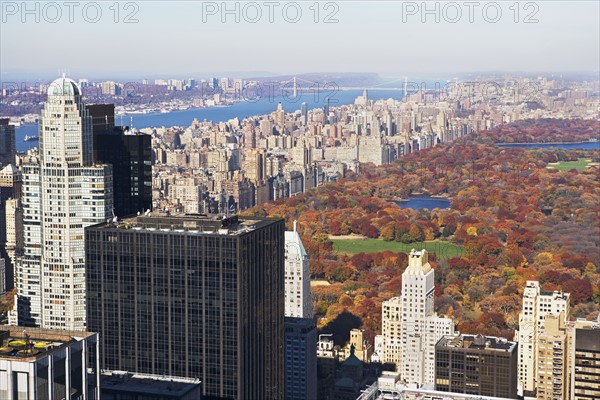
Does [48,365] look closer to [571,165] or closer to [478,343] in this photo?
[478,343]

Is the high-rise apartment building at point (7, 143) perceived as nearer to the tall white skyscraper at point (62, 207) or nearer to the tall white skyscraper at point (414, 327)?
the tall white skyscraper at point (414, 327)

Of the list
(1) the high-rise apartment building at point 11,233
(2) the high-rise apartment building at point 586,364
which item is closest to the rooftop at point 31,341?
(2) the high-rise apartment building at point 586,364

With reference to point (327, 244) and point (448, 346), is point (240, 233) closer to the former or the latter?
point (448, 346)

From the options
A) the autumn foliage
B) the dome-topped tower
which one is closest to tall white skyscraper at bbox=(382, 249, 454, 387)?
the autumn foliage

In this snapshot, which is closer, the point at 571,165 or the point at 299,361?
the point at 299,361

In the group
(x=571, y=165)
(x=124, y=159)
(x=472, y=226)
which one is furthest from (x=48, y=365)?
(x=571, y=165)

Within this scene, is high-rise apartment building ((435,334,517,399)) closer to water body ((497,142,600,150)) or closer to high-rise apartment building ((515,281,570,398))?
high-rise apartment building ((515,281,570,398))
